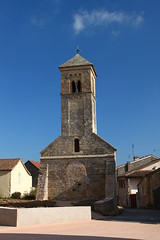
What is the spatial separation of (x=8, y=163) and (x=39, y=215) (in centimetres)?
2177

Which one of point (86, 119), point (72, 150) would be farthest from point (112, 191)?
point (86, 119)

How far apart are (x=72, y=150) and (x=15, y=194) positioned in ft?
28.7

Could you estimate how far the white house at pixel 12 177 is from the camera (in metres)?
32.4

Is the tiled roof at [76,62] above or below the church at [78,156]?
above

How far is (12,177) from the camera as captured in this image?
33062 mm

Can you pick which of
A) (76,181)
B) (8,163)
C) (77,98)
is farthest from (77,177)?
(8,163)

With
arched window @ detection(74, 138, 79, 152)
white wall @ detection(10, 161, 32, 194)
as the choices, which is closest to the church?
arched window @ detection(74, 138, 79, 152)

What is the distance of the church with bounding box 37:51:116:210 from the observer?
87.9 feet

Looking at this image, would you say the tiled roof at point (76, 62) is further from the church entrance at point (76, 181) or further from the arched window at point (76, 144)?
the church entrance at point (76, 181)

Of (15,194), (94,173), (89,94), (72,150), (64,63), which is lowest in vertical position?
(15,194)

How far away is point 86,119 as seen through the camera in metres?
28.9

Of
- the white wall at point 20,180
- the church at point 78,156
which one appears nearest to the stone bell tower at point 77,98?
the church at point 78,156

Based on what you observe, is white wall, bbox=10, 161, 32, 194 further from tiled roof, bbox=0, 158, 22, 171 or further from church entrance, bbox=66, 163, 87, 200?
church entrance, bbox=66, 163, 87, 200

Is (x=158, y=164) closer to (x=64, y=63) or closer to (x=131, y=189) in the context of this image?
(x=131, y=189)
